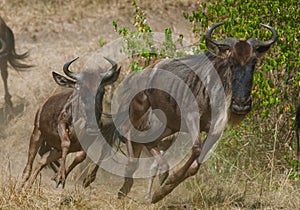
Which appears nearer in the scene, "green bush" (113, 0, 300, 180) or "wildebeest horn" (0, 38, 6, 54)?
"green bush" (113, 0, 300, 180)

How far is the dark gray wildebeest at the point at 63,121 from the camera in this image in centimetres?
706

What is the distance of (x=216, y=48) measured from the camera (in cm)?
640

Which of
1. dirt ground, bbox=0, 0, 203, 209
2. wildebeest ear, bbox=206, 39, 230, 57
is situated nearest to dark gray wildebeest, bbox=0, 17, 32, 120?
dirt ground, bbox=0, 0, 203, 209

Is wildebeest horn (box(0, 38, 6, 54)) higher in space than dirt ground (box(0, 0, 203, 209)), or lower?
higher

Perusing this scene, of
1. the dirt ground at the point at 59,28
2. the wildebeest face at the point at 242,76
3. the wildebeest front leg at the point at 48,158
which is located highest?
the wildebeest face at the point at 242,76

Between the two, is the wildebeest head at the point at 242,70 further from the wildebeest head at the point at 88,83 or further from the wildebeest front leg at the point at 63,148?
the wildebeest front leg at the point at 63,148

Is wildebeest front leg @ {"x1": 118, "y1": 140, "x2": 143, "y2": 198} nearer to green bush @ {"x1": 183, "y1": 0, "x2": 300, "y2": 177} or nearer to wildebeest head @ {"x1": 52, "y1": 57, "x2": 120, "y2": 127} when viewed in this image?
wildebeest head @ {"x1": 52, "y1": 57, "x2": 120, "y2": 127}

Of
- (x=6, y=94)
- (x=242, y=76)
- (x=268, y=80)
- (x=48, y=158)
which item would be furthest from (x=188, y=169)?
(x=6, y=94)

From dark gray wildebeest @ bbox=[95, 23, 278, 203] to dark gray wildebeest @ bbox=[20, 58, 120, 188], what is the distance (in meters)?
0.20

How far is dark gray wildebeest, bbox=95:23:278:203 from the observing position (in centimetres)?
612

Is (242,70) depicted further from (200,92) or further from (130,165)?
(130,165)

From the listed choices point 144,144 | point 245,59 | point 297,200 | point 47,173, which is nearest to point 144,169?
point 144,144

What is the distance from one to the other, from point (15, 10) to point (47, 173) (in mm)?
8774

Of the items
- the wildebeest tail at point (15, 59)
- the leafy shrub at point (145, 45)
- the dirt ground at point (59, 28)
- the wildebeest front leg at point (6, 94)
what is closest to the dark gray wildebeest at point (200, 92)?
the leafy shrub at point (145, 45)
